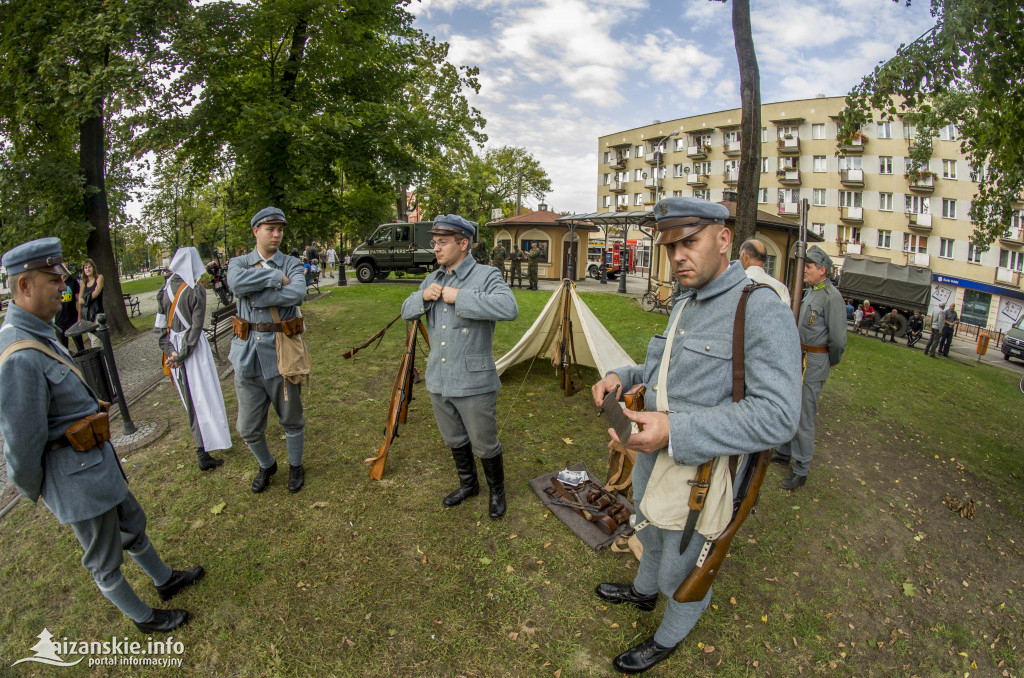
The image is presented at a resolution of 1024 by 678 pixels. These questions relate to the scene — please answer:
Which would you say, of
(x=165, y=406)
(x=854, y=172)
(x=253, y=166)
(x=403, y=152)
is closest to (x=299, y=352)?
(x=165, y=406)

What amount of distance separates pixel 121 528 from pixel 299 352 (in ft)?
5.01

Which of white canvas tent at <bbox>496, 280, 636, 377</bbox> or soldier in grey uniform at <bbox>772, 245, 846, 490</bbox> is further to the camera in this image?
white canvas tent at <bbox>496, 280, 636, 377</bbox>

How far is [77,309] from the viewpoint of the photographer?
771 centimetres

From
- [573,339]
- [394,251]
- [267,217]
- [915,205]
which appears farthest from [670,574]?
[915,205]

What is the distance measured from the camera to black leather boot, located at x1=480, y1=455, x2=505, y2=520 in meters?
3.64

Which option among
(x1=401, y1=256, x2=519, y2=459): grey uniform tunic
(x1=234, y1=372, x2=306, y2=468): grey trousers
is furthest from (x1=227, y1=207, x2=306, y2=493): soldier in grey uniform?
(x1=401, y1=256, x2=519, y2=459): grey uniform tunic

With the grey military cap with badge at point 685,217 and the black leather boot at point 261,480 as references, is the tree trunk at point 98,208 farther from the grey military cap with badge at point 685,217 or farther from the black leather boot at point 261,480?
the grey military cap with badge at point 685,217

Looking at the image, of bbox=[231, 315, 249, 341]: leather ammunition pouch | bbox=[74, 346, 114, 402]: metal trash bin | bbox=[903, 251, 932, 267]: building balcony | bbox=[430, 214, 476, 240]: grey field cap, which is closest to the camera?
bbox=[430, 214, 476, 240]: grey field cap

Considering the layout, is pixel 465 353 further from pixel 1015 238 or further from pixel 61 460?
pixel 1015 238

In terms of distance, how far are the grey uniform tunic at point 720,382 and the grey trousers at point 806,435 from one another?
8.53 feet

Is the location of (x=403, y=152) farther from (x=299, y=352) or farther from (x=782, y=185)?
(x=782, y=185)

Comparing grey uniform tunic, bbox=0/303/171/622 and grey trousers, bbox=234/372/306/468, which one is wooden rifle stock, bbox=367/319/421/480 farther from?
grey uniform tunic, bbox=0/303/171/622

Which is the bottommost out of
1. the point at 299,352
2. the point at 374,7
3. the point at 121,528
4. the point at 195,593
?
the point at 195,593

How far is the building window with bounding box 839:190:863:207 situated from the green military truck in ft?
122
